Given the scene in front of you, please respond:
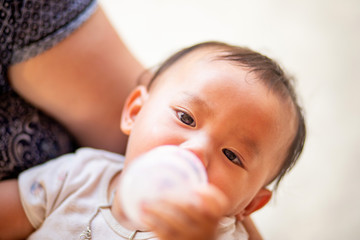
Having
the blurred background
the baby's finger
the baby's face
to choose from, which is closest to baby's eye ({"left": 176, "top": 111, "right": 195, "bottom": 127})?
the baby's face

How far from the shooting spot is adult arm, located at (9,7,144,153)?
2.68 feet

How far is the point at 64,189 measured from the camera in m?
0.81

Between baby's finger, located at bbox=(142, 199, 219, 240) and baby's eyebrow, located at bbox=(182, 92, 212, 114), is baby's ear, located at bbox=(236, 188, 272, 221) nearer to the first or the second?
baby's eyebrow, located at bbox=(182, 92, 212, 114)

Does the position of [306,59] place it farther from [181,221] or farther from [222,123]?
[181,221]

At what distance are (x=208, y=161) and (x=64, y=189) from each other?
36 centimetres

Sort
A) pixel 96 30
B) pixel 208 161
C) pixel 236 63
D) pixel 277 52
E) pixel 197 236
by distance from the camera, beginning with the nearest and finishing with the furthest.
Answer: pixel 197 236
pixel 208 161
pixel 236 63
pixel 96 30
pixel 277 52

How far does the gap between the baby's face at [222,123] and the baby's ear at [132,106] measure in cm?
6

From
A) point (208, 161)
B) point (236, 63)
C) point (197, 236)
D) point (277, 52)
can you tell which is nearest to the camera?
point (197, 236)

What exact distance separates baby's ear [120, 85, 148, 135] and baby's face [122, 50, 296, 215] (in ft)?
0.20

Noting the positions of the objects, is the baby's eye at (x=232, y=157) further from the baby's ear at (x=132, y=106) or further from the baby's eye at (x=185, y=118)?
the baby's ear at (x=132, y=106)

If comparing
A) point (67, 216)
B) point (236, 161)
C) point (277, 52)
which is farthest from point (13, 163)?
point (277, 52)

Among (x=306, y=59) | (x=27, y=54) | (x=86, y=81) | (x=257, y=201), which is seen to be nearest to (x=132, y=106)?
(x=86, y=81)

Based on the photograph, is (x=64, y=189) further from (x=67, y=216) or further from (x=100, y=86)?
(x=100, y=86)

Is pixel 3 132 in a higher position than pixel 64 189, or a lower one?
higher
